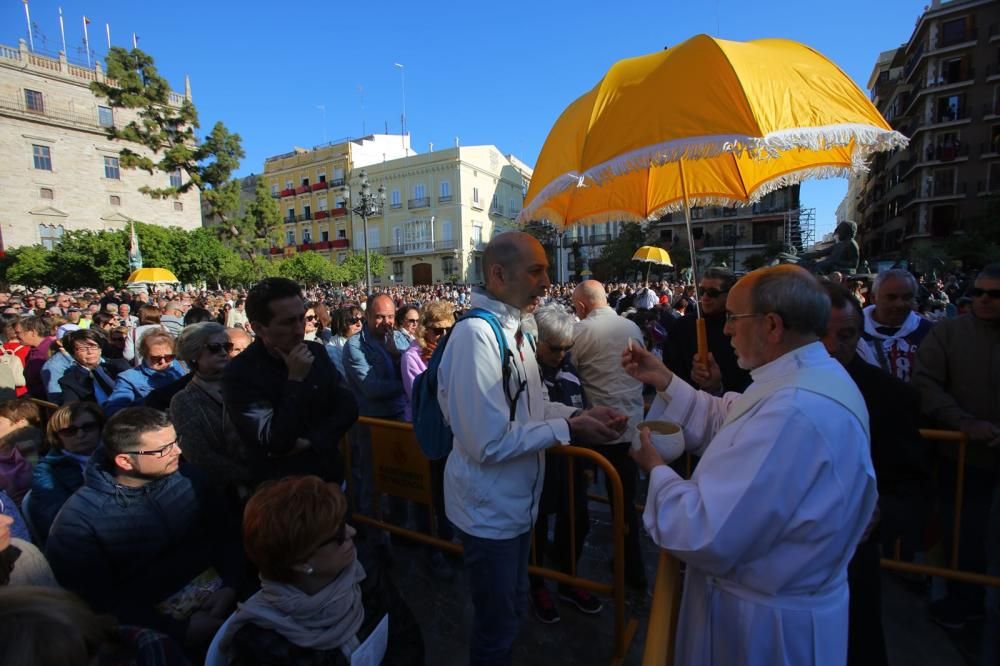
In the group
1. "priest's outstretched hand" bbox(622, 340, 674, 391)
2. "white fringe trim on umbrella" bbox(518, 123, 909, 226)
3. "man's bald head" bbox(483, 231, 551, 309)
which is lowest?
"priest's outstretched hand" bbox(622, 340, 674, 391)

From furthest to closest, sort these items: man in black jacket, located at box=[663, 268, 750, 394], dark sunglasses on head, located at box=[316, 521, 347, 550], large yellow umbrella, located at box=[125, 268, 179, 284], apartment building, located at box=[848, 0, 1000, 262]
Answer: apartment building, located at box=[848, 0, 1000, 262] < large yellow umbrella, located at box=[125, 268, 179, 284] < man in black jacket, located at box=[663, 268, 750, 394] < dark sunglasses on head, located at box=[316, 521, 347, 550]

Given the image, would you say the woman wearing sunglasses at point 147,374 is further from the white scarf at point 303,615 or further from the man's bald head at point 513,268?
the man's bald head at point 513,268

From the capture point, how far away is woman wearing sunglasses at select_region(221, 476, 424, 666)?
139cm

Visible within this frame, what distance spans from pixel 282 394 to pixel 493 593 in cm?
131

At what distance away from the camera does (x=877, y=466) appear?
219 cm

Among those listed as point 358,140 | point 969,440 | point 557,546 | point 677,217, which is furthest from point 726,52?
point 358,140

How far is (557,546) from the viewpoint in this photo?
10.2ft

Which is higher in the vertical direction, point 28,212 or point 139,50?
point 139,50

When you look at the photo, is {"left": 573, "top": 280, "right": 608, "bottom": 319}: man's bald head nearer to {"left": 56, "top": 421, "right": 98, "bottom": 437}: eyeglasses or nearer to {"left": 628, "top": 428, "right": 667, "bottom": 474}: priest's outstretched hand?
{"left": 628, "top": 428, "right": 667, "bottom": 474}: priest's outstretched hand

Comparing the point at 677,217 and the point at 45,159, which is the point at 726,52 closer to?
the point at 677,217

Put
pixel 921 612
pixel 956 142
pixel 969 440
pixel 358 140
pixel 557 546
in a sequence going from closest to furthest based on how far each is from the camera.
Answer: pixel 969 440, pixel 921 612, pixel 557 546, pixel 956 142, pixel 358 140

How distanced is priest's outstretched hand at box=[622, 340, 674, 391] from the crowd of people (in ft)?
0.05

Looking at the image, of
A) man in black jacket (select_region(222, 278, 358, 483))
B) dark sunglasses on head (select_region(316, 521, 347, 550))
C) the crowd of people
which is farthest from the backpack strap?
man in black jacket (select_region(222, 278, 358, 483))

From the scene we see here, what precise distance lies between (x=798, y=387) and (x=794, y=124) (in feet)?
4.61
